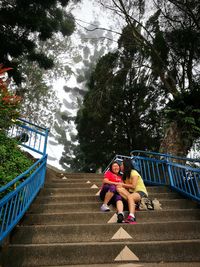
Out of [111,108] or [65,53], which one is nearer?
[111,108]

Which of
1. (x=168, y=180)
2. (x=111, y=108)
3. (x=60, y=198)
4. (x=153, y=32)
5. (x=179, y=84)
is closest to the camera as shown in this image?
(x=60, y=198)

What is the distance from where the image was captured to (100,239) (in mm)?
3170

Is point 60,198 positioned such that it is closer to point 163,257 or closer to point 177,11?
point 163,257

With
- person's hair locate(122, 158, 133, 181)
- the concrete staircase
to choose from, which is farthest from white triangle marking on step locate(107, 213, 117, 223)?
person's hair locate(122, 158, 133, 181)

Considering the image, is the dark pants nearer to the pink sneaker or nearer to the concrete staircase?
the concrete staircase

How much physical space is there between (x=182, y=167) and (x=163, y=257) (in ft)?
7.36

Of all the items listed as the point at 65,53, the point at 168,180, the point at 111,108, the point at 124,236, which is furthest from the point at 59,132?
the point at 124,236

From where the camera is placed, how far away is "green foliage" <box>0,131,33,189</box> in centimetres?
349

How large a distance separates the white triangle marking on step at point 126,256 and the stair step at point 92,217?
32.1 inches

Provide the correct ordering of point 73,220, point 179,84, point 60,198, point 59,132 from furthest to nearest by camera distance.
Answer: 1. point 59,132
2. point 179,84
3. point 60,198
4. point 73,220

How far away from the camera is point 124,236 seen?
3.16 metres

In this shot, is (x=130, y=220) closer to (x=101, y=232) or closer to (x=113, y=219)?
(x=113, y=219)

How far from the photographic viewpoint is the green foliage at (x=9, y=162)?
3488 mm

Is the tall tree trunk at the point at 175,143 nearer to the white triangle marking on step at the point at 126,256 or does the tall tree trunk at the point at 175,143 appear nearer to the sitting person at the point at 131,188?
the sitting person at the point at 131,188
